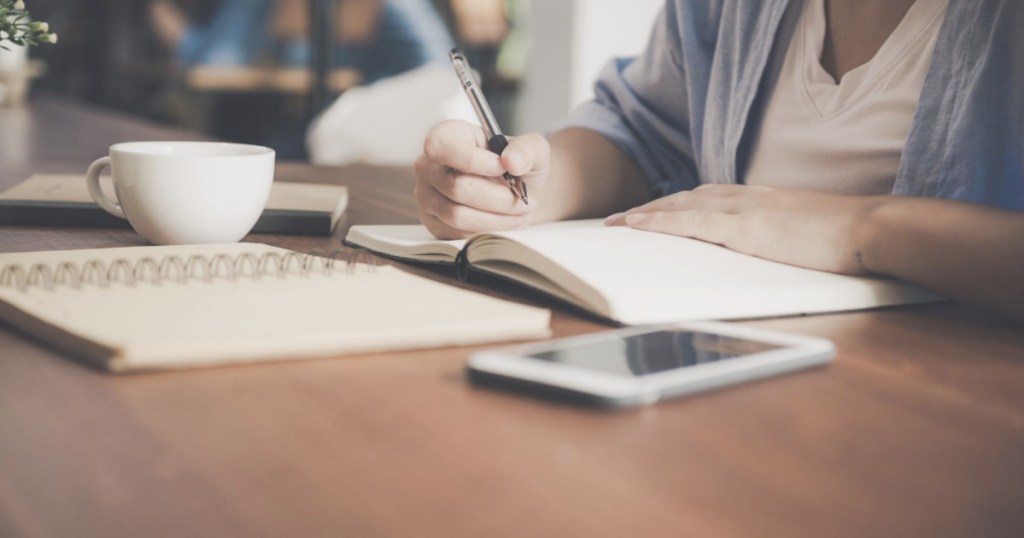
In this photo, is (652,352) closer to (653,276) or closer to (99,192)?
(653,276)

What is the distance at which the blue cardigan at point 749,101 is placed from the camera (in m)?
0.86

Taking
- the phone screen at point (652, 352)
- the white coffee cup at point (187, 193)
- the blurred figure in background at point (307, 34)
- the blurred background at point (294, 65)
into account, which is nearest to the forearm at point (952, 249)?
the phone screen at point (652, 352)

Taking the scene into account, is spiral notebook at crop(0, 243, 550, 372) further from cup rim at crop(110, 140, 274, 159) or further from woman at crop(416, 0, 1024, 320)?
woman at crop(416, 0, 1024, 320)

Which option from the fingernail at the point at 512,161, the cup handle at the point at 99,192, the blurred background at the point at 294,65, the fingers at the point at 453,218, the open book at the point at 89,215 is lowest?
the blurred background at the point at 294,65

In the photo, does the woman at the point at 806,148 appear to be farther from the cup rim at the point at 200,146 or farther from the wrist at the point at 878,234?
the cup rim at the point at 200,146

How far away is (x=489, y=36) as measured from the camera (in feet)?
14.3

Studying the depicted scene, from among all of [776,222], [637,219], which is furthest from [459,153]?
[776,222]

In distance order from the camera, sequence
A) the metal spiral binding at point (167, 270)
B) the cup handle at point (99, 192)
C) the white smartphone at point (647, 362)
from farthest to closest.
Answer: the cup handle at point (99, 192) → the metal spiral binding at point (167, 270) → the white smartphone at point (647, 362)

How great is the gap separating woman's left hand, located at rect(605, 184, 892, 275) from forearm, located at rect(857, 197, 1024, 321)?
0.02 metres

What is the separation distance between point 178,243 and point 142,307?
0.27 metres

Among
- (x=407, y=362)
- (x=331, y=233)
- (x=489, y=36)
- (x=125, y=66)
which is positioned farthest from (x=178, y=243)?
(x=125, y=66)

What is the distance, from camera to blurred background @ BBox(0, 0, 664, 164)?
358cm

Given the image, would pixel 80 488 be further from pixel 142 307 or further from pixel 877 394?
pixel 877 394

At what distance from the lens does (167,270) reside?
61 centimetres
